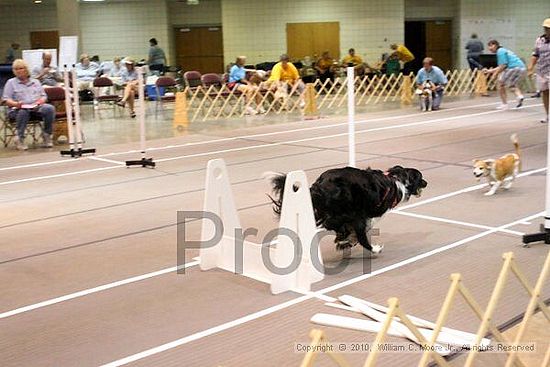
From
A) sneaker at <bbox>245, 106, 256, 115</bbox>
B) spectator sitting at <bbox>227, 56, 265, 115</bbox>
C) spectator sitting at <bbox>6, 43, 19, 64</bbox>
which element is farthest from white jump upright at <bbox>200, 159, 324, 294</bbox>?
spectator sitting at <bbox>6, 43, 19, 64</bbox>

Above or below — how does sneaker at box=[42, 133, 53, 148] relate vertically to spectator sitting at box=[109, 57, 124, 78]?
below

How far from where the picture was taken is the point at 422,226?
529 cm

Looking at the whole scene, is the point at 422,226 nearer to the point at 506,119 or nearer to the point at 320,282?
the point at 320,282

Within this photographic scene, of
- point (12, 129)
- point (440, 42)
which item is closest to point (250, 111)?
point (12, 129)

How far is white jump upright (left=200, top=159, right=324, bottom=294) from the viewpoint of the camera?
13.1 ft

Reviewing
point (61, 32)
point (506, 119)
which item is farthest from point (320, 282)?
point (61, 32)

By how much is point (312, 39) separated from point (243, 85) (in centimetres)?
827

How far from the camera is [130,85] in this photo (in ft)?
45.9

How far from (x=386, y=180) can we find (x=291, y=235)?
82 cm

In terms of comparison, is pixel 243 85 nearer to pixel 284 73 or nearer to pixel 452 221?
pixel 284 73

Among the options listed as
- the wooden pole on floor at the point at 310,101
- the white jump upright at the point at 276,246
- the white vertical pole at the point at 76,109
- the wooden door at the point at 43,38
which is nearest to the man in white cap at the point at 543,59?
the wooden pole on floor at the point at 310,101

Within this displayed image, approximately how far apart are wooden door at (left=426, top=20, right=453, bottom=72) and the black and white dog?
1984 centimetres

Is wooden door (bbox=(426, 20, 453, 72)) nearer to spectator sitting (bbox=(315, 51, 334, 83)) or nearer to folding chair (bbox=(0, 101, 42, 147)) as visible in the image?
spectator sitting (bbox=(315, 51, 334, 83))

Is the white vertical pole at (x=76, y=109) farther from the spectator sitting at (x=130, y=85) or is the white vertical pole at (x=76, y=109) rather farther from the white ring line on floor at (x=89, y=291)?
the white ring line on floor at (x=89, y=291)
